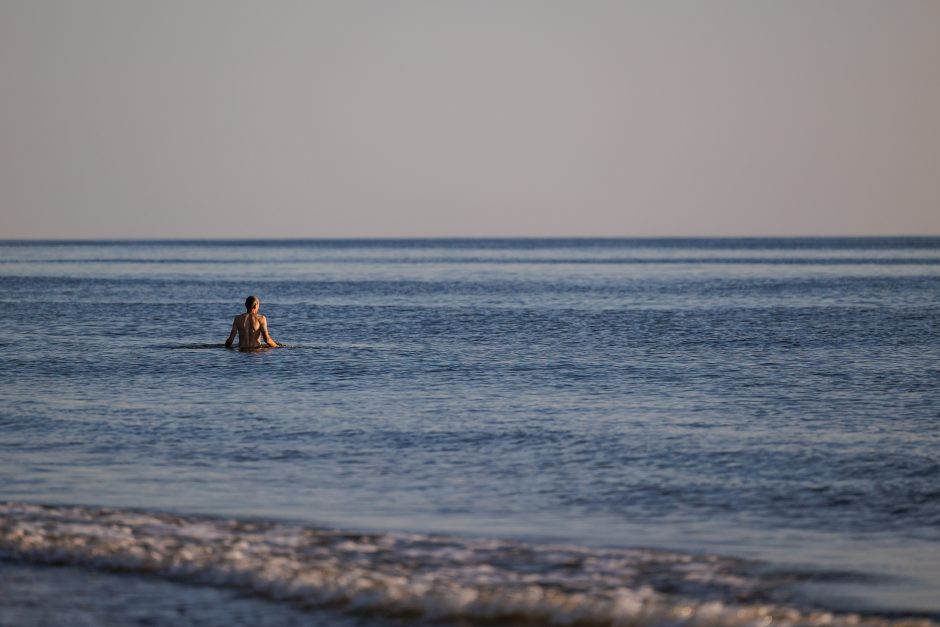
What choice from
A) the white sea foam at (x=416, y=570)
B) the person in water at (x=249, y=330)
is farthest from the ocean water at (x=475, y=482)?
the person in water at (x=249, y=330)

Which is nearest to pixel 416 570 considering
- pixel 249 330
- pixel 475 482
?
pixel 475 482

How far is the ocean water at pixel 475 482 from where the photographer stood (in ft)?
33.2

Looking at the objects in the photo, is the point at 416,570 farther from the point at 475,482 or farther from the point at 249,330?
the point at 249,330

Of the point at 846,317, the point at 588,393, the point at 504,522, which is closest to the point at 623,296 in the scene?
the point at 846,317

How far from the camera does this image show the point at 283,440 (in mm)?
17281

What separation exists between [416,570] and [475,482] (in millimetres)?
3721

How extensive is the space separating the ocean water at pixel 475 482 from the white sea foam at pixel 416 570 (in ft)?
0.10

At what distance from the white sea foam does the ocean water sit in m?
0.03

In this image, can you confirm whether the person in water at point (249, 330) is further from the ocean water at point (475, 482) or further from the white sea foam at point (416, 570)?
the white sea foam at point (416, 570)

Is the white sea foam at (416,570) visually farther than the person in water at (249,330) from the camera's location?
No

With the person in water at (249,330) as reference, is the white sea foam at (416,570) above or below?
below

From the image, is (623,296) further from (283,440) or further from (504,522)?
(504,522)

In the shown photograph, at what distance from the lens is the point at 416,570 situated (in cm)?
1072

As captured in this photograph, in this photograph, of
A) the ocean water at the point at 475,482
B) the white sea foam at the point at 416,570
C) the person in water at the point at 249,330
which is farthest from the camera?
the person in water at the point at 249,330
